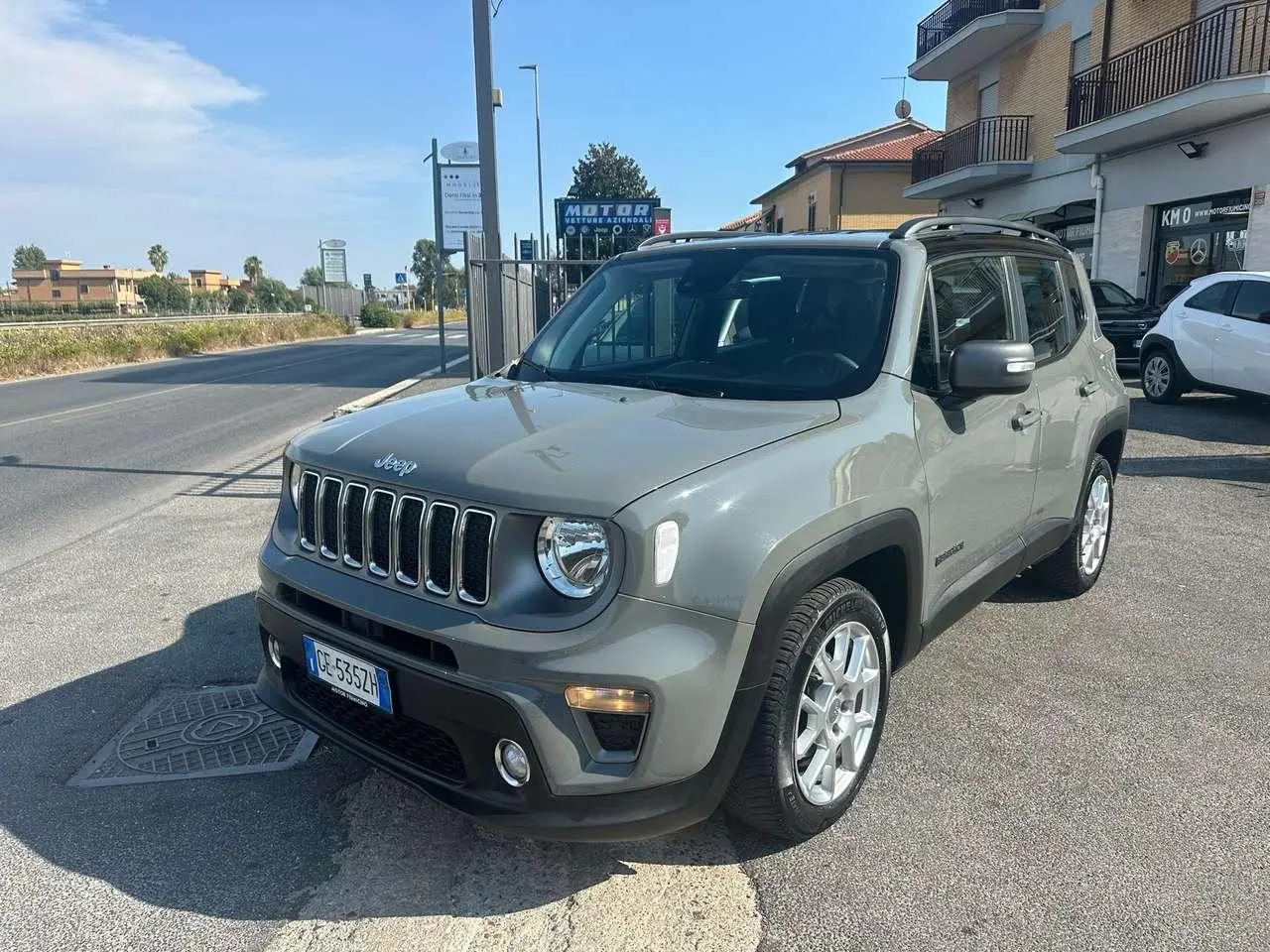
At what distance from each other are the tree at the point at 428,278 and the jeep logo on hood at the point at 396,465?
90.0 meters

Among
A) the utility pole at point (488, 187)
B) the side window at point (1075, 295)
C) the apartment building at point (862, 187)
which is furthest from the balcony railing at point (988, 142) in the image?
the side window at point (1075, 295)

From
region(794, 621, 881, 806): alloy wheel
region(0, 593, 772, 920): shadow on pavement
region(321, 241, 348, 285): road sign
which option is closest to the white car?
region(794, 621, 881, 806): alloy wheel

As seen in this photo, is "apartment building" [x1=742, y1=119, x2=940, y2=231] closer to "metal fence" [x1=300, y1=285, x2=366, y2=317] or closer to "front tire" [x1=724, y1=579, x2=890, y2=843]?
"metal fence" [x1=300, y1=285, x2=366, y2=317]

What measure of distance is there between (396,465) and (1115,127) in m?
19.5

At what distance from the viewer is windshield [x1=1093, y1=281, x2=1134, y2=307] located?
1504 centimetres

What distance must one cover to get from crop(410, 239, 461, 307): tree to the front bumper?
90.4 meters

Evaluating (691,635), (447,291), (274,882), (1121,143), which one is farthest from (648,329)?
(447,291)

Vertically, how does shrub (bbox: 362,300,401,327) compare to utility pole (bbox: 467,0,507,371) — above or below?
below

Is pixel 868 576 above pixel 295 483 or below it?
below

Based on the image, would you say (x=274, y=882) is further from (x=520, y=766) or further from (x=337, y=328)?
(x=337, y=328)

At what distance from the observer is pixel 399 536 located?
8.51 ft

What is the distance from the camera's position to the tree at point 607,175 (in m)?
69.9

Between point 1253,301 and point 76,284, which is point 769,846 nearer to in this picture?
point 1253,301

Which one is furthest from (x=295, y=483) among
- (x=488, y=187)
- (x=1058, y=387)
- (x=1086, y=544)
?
(x=488, y=187)
